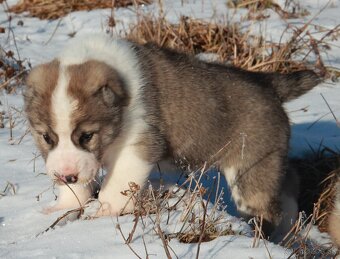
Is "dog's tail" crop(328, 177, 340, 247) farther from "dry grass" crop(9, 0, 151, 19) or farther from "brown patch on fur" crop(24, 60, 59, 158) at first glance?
"dry grass" crop(9, 0, 151, 19)

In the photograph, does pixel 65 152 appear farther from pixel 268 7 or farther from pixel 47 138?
pixel 268 7

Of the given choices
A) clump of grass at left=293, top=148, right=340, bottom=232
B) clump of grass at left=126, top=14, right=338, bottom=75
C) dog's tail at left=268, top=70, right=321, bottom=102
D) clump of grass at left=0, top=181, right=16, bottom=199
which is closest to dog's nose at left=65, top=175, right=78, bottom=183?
clump of grass at left=0, top=181, right=16, bottom=199

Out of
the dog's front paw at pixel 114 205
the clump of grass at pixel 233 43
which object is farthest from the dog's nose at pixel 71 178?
the clump of grass at pixel 233 43

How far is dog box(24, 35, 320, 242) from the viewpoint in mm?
4145

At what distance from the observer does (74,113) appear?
4090 mm

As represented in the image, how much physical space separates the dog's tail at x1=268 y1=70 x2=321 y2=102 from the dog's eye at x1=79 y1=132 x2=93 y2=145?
1.51 metres

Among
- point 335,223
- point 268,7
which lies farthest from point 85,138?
point 268,7

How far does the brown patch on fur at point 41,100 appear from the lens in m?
4.13

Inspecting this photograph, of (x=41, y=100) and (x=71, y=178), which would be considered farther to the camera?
(x=41, y=100)

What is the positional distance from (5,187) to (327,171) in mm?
2569

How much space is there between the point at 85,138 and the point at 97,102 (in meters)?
0.22

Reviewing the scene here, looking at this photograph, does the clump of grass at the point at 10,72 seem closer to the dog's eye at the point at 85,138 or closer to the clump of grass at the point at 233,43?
the clump of grass at the point at 233,43

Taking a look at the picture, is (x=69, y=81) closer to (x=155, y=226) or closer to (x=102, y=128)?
(x=102, y=128)

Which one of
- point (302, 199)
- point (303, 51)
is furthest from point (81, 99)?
point (303, 51)
